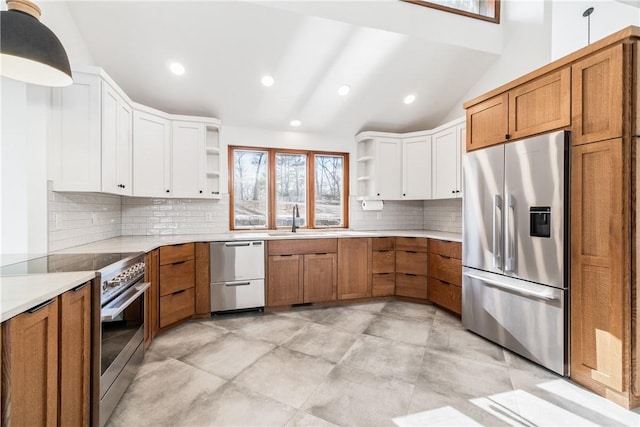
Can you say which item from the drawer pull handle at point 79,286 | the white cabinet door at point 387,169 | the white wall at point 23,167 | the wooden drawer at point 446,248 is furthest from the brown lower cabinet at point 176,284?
the wooden drawer at point 446,248

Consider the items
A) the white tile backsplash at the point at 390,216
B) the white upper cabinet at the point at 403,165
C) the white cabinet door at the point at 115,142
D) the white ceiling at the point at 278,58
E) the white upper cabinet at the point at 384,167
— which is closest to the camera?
the white cabinet door at the point at 115,142

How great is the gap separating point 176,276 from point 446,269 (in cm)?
285

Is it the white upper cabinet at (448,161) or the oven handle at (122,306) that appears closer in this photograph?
the oven handle at (122,306)

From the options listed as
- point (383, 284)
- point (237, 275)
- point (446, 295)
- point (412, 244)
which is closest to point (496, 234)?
point (446, 295)

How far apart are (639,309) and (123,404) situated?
3153 mm

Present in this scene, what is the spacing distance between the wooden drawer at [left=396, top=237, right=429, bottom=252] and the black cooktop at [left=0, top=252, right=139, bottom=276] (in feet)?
9.55

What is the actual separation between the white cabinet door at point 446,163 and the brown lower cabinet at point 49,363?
3.64 meters

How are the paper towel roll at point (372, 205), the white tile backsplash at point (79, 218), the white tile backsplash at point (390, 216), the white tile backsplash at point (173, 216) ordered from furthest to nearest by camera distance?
the white tile backsplash at point (390, 216) → the paper towel roll at point (372, 205) → the white tile backsplash at point (173, 216) → the white tile backsplash at point (79, 218)

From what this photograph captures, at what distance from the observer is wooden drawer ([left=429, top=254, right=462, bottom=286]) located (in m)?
3.23

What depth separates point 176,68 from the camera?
3.13 metres

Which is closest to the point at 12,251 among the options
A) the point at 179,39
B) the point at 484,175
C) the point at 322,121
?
the point at 179,39

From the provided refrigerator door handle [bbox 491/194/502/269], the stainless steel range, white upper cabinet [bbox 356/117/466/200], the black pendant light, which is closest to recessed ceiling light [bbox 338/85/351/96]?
white upper cabinet [bbox 356/117/466/200]

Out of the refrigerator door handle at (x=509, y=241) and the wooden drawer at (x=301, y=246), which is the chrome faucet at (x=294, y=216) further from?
the refrigerator door handle at (x=509, y=241)

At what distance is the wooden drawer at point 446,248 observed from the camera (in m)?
3.23
